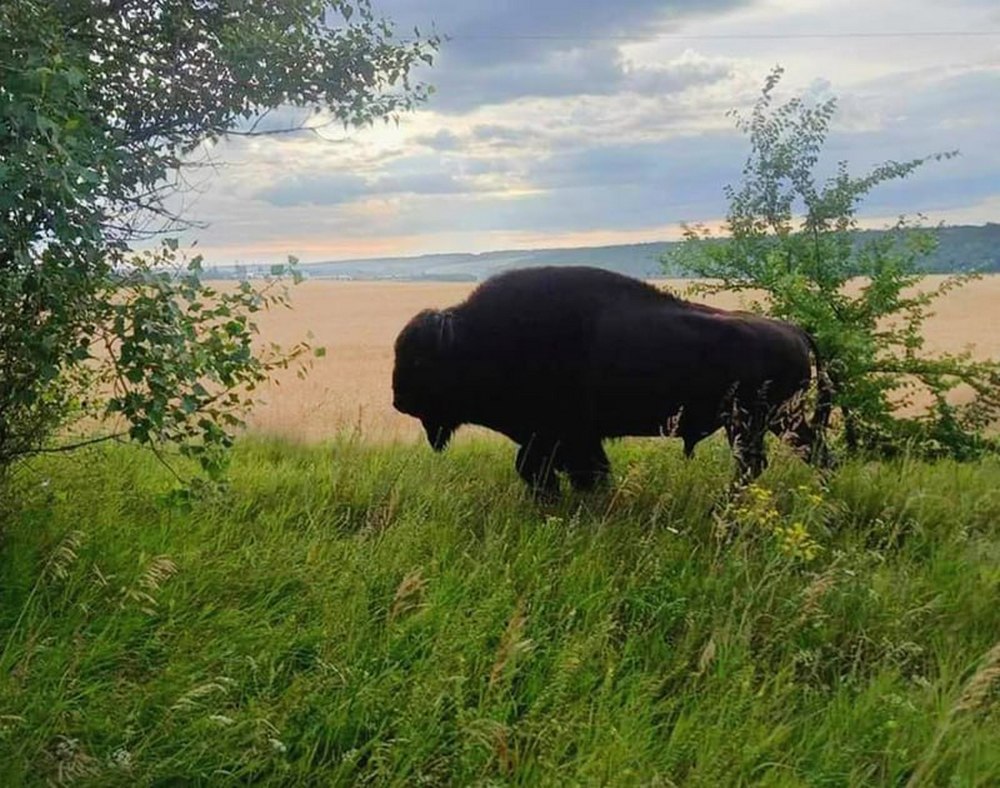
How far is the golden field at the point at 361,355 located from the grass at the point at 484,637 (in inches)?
48.7

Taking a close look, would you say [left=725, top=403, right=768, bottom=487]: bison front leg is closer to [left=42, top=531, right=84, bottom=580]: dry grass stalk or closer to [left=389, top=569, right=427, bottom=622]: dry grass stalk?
[left=389, top=569, right=427, bottom=622]: dry grass stalk

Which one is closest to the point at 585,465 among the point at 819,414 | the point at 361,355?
the point at 819,414

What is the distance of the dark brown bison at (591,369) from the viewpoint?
563cm

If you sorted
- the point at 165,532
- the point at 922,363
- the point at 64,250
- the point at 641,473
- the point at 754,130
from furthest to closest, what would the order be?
the point at 754,130 → the point at 922,363 → the point at 641,473 → the point at 165,532 → the point at 64,250

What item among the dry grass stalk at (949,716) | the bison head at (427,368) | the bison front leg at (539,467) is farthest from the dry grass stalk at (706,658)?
the bison head at (427,368)

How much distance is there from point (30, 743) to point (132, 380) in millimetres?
1280

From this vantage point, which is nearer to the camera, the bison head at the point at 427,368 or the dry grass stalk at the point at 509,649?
the dry grass stalk at the point at 509,649

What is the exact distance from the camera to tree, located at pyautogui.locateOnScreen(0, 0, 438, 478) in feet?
9.73

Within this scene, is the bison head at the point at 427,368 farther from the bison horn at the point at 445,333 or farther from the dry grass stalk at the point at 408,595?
the dry grass stalk at the point at 408,595

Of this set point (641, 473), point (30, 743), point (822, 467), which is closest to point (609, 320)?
point (641, 473)

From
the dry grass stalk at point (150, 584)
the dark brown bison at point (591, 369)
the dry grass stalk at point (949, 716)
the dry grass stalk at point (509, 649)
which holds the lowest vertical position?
the dry grass stalk at point (949, 716)

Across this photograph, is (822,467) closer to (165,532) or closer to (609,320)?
(609,320)

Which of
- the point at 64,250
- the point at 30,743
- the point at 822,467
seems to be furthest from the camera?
the point at 822,467

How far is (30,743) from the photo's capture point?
9.71ft
